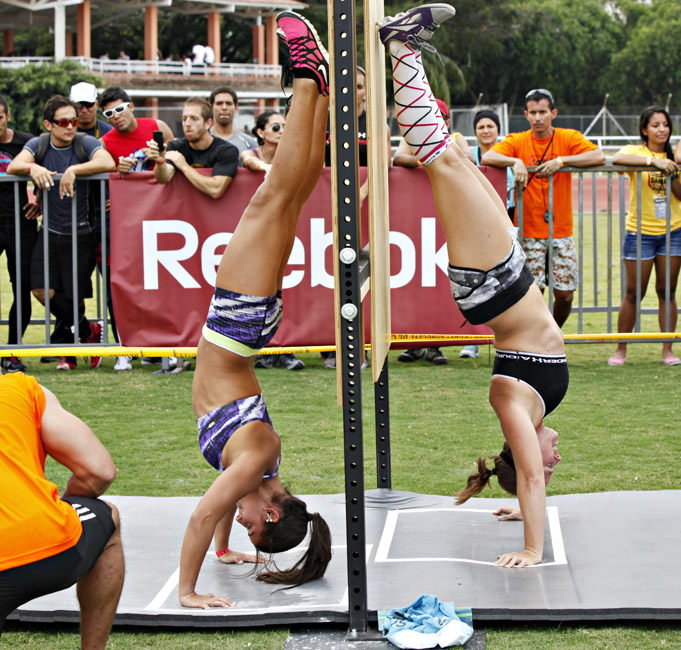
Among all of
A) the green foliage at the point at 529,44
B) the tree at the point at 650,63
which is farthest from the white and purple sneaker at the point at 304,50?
the tree at the point at 650,63

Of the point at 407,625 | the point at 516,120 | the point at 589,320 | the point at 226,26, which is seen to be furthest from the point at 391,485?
the point at 226,26

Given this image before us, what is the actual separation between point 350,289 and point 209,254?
4365 millimetres

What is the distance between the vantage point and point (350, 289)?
3.60 meters

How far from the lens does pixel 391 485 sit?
570cm

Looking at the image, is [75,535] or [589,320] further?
[589,320]

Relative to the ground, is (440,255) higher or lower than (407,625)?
higher

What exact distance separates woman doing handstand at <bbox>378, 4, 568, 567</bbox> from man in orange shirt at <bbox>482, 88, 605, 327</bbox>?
3.71m

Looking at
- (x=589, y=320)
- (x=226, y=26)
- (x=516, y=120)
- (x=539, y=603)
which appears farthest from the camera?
(x=226, y=26)

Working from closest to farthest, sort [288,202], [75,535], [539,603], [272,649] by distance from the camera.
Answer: [75,535] → [272,649] → [539,603] → [288,202]

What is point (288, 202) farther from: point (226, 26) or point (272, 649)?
point (226, 26)

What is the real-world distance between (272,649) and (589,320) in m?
8.83

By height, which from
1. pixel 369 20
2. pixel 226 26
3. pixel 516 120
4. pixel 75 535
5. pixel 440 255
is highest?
pixel 226 26

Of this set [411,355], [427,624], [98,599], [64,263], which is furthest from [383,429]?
[411,355]

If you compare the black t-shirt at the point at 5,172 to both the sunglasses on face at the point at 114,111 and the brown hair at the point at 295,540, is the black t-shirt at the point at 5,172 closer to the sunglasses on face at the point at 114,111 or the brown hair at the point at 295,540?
the sunglasses on face at the point at 114,111
